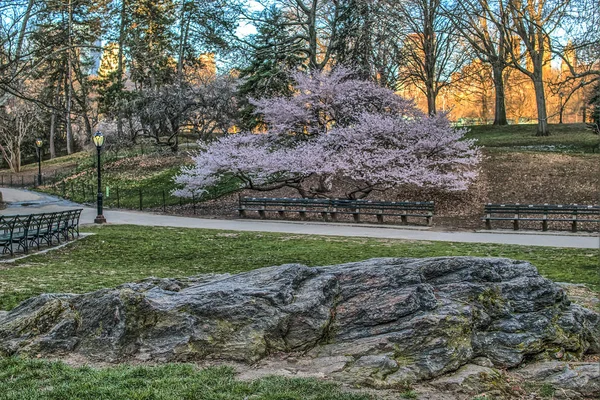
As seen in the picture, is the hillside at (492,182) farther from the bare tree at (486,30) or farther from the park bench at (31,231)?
the park bench at (31,231)

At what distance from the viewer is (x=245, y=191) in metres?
27.2

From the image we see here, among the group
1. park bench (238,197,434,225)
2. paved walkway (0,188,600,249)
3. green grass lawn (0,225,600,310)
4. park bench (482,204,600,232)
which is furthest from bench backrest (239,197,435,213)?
green grass lawn (0,225,600,310)

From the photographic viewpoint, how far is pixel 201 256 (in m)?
12.6

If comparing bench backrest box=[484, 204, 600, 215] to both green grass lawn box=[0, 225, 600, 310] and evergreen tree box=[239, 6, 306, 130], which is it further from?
evergreen tree box=[239, 6, 306, 130]

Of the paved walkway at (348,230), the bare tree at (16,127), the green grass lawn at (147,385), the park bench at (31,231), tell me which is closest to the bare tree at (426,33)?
the paved walkway at (348,230)

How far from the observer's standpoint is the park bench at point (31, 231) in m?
12.7

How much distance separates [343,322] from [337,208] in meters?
16.7

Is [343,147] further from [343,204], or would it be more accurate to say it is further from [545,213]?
[545,213]

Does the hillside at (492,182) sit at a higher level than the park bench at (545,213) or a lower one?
higher

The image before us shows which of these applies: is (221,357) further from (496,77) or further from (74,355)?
(496,77)

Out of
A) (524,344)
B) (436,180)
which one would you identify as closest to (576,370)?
(524,344)

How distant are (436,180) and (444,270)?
55.1 feet

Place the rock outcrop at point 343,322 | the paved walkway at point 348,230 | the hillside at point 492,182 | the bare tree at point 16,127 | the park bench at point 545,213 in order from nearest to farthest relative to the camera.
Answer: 1. the rock outcrop at point 343,322
2. the paved walkway at point 348,230
3. the park bench at point 545,213
4. the hillside at point 492,182
5. the bare tree at point 16,127

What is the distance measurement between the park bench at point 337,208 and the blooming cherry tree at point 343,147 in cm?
158
